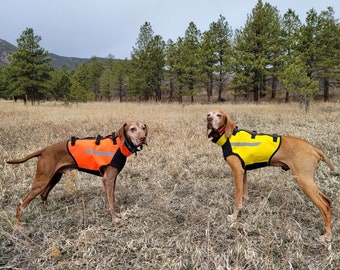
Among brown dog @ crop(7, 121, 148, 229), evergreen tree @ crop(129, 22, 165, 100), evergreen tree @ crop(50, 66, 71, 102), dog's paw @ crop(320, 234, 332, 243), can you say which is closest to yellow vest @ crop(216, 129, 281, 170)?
dog's paw @ crop(320, 234, 332, 243)

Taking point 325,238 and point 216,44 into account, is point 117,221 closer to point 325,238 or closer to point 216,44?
point 325,238

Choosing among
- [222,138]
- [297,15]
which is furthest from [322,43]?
[222,138]

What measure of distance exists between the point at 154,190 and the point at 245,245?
1.82 meters

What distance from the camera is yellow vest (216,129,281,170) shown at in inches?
120

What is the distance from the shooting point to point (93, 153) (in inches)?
121

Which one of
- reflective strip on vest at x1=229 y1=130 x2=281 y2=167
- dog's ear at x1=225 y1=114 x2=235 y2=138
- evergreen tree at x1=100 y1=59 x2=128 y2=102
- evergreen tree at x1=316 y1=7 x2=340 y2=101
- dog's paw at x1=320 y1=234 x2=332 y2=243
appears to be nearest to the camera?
dog's paw at x1=320 y1=234 x2=332 y2=243

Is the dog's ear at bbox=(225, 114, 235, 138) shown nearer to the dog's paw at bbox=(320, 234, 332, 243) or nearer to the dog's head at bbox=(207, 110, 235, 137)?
the dog's head at bbox=(207, 110, 235, 137)

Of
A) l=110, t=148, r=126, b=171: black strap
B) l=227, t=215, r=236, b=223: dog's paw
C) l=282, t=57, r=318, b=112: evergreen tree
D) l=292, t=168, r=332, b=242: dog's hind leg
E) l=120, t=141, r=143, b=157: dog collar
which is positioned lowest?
l=227, t=215, r=236, b=223: dog's paw

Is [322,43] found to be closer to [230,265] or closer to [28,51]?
[230,265]

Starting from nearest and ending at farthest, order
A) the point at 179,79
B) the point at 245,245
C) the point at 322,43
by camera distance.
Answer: the point at 245,245 < the point at 322,43 < the point at 179,79

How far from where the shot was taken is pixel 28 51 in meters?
22.8

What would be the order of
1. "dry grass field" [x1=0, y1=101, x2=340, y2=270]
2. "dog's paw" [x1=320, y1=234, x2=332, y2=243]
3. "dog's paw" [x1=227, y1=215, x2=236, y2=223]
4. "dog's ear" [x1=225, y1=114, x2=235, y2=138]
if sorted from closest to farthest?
"dry grass field" [x1=0, y1=101, x2=340, y2=270], "dog's paw" [x1=320, y1=234, x2=332, y2=243], "dog's paw" [x1=227, y1=215, x2=236, y2=223], "dog's ear" [x1=225, y1=114, x2=235, y2=138]

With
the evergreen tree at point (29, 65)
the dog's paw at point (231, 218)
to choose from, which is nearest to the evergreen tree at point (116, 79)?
the evergreen tree at point (29, 65)

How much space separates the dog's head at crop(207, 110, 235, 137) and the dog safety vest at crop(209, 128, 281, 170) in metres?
0.08
